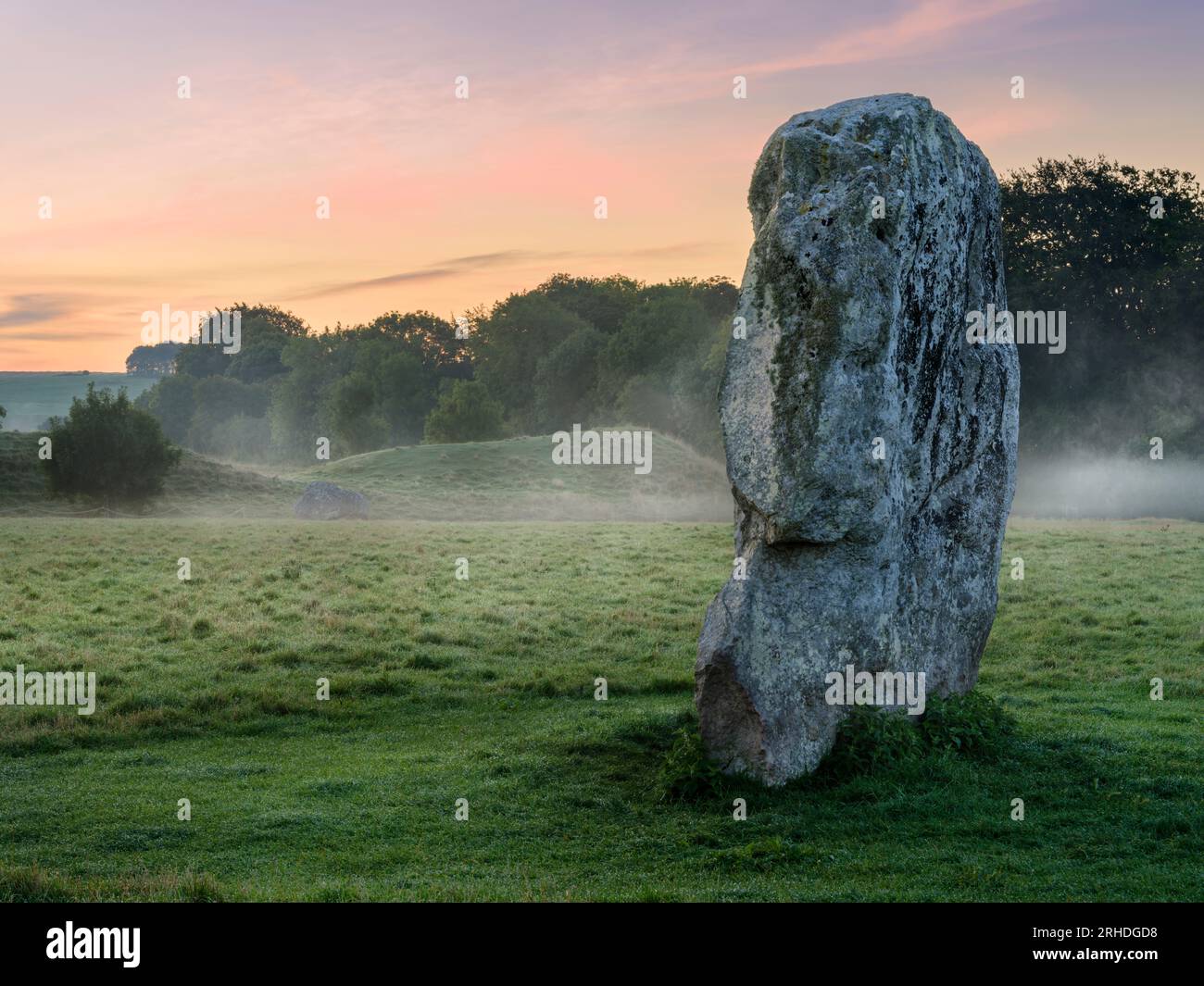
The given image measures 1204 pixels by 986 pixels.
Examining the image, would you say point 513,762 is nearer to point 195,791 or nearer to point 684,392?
point 195,791

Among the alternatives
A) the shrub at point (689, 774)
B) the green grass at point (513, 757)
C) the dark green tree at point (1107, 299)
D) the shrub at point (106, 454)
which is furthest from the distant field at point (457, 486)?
the shrub at point (689, 774)

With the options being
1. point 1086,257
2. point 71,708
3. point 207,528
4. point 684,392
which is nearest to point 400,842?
point 71,708

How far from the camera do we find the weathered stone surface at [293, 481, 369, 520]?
149ft

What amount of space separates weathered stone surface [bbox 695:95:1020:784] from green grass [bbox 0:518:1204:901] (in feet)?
2.86

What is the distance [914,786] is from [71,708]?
10.2 meters

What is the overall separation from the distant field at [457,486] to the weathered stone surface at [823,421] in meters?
37.3

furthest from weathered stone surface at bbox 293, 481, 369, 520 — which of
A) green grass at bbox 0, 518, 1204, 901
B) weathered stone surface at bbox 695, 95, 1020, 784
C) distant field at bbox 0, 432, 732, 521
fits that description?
weathered stone surface at bbox 695, 95, 1020, 784

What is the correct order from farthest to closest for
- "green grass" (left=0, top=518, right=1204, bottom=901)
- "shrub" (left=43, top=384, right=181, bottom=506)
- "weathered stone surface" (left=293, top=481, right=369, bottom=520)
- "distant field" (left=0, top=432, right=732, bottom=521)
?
1. "shrub" (left=43, top=384, right=181, bottom=506)
2. "distant field" (left=0, top=432, right=732, bottom=521)
3. "weathered stone surface" (left=293, top=481, right=369, bottom=520)
4. "green grass" (left=0, top=518, right=1204, bottom=901)

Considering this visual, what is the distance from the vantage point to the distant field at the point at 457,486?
50.4 m

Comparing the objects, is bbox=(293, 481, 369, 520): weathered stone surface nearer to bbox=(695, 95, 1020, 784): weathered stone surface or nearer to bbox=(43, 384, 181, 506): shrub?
bbox=(43, 384, 181, 506): shrub

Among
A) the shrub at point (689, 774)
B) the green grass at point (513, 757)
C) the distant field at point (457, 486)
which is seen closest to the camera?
the green grass at point (513, 757)

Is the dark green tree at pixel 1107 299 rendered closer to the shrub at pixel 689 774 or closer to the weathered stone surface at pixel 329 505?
the weathered stone surface at pixel 329 505

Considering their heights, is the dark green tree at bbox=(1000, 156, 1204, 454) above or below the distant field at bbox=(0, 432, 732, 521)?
above

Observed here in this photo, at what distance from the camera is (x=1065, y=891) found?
8422mm
